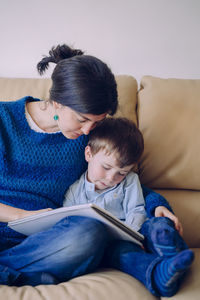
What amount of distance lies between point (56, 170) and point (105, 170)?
20 centimetres

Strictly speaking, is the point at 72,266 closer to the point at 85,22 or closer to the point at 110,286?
the point at 110,286

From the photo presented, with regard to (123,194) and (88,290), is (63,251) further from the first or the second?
(123,194)

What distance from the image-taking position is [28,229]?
1.01m

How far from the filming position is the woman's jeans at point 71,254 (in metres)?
0.88

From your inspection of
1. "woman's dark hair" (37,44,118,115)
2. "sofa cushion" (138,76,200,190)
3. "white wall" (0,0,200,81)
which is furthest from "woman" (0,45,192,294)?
"white wall" (0,0,200,81)

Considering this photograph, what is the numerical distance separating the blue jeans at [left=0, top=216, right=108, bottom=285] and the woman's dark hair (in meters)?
0.37

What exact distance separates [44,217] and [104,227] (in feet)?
0.64

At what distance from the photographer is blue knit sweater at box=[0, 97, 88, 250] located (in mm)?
1119

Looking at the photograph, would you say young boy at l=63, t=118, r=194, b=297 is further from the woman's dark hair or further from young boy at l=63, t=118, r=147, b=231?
the woman's dark hair

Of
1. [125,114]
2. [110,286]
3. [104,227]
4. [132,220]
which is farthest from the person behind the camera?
[125,114]

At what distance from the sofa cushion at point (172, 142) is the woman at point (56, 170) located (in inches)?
6.6

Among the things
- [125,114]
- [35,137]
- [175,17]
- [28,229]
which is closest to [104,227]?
[28,229]

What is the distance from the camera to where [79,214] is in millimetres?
927

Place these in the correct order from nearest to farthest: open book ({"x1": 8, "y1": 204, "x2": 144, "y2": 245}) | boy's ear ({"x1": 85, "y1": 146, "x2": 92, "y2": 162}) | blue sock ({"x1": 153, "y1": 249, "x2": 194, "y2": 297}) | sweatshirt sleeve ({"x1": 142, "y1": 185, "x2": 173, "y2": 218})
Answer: blue sock ({"x1": 153, "y1": 249, "x2": 194, "y2": 297}) → open book ({"x1": 8, "y1": 204, "x2": 144, "y2": 245}) → sweatshirt sleeve ({"x1": 142, "y1": 185, "x2": 173, "y2": 218}) → boy's ear ({"x1": 85, "y1": 146, "x2": 92, "y2": 162})
